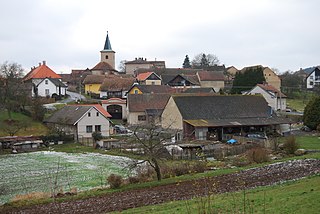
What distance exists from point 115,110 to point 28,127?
13553 mm

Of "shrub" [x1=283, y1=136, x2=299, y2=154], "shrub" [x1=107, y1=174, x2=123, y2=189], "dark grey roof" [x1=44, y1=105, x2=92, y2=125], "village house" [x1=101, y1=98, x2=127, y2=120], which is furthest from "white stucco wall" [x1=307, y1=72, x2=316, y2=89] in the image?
"shrub" [x1=107, y1=174, x2=123, y2=189]

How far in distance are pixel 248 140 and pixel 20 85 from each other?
29.7m

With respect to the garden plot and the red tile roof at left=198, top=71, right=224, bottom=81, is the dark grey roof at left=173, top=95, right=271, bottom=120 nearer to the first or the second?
the garden plot

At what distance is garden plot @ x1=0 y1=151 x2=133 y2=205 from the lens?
23438mm

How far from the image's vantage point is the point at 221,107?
4662cm

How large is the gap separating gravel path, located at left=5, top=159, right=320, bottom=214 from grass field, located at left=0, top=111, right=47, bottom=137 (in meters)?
27.4

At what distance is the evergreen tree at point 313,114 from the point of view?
4453cm

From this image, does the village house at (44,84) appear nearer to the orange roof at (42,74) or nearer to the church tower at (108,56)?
the orange roof at (42,74)

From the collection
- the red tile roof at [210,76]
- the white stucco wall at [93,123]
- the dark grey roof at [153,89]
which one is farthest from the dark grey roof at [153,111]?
the red tile roof at [210,76]

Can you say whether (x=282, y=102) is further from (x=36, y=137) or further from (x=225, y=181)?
(x=225, y=181)

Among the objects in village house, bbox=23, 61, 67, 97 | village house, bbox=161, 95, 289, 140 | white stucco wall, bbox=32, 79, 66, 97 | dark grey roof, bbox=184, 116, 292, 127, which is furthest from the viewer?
white stucco wall, bbox=32, 79, 66, 97

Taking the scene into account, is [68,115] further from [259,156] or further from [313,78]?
[313,78]

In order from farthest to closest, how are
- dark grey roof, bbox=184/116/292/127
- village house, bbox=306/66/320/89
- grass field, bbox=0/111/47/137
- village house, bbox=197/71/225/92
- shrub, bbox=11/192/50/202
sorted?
village house, bbox=306/66/320/89, village house, bbox=197/71/225/92, grass field, bbox=0/111/47/137, dark grey roof, bbox=184/116/292/127, shrub, bbox=11/192/50/202

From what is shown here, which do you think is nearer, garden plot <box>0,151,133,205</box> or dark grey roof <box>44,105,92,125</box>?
garden plot <box>0,151,133,205</box>
